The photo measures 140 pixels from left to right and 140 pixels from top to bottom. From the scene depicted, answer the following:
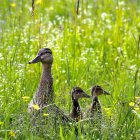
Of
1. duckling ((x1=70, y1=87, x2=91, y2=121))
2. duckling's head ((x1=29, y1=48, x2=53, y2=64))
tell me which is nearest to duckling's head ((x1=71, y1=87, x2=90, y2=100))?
duckling ((x1=70, y1=87, x2=91, y2=121))

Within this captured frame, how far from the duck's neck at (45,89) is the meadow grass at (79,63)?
107 millimetres

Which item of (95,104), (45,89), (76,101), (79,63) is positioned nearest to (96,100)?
(95,104)

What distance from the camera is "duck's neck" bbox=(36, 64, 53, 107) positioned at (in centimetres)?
670

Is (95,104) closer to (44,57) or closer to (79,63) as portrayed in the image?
(44,57)

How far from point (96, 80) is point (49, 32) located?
185 cm

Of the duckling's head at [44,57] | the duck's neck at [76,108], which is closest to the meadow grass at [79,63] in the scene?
the duck's neck at [76,108]

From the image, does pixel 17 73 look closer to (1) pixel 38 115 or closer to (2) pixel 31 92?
(2) pixel 31 92

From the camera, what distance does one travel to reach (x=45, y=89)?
686cm

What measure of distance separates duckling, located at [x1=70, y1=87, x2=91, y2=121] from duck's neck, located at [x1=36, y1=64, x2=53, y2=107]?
0.20 m

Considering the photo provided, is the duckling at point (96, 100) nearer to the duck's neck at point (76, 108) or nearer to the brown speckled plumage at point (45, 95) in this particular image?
the duck's neck at point (76, 108)

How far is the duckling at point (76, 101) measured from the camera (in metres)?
6.66

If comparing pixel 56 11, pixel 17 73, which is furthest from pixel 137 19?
pixel 17 73

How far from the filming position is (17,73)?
24.3 ft

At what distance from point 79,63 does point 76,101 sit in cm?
148
